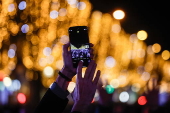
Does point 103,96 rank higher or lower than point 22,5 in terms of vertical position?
lower

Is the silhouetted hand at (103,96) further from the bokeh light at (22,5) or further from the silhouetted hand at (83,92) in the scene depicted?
the bokeh light at (22,5)

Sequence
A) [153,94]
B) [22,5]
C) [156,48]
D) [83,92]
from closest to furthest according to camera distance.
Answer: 1. [83,92]
2. [153,94]
3. [22,5]
4. [156,48]

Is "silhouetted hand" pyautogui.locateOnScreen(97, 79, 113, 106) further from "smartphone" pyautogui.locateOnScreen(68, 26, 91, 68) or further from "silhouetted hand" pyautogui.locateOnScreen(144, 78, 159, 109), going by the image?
"smartphone" pyautogui.locateOnScreen(68, 26, 91, 68)

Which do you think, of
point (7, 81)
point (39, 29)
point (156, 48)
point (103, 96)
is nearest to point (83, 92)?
point (103, 96)

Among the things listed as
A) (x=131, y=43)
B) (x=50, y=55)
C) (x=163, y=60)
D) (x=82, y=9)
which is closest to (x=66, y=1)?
(x=82, y=9)

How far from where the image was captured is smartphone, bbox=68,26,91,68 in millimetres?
3690

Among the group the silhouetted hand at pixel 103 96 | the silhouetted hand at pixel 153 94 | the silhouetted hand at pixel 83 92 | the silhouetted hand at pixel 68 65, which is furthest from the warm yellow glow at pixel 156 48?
the silhouetted hand at pixel 83 92

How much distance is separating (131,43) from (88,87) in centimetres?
4211

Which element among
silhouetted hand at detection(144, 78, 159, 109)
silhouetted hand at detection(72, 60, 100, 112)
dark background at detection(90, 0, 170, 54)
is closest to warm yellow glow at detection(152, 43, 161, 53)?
dark background at detection(90, 0, 170, 54)

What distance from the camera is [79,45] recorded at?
3.80 metres

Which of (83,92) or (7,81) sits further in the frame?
(7,81)

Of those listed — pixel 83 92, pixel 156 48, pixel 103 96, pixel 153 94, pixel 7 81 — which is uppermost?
pixel 83 92

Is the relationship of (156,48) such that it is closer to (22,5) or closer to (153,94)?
(22,5)

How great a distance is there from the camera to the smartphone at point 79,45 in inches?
145
